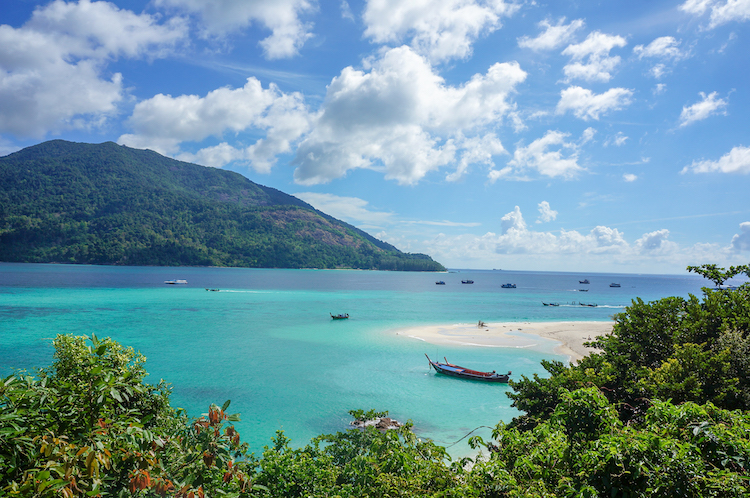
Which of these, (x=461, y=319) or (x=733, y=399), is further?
(x=461, y=319)

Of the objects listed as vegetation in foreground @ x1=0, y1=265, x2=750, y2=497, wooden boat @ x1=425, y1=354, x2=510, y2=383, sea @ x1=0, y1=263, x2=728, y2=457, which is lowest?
sea @ x1=0, y1=263, x2=728, y2=457

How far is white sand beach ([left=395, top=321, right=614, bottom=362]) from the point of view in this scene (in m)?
47.0

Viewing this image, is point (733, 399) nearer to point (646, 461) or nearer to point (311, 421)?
point (646, 461)

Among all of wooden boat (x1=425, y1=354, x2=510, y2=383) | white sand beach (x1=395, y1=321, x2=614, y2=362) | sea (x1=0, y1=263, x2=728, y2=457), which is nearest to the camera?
sea (x1=0, y1=263, x2=728, y2=457)

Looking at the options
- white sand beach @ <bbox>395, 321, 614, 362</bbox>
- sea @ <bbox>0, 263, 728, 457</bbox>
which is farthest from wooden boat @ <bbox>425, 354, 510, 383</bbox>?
white sand beach @ <bbox>395, 321, 614, 362</bbox>

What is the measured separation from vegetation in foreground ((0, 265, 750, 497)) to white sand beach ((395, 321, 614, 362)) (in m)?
36.8

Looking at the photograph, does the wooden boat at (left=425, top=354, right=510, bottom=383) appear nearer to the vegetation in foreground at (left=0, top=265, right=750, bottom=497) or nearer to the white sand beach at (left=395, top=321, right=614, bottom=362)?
the white sand beach at (left=395, top=321, right=614, bottom=362)

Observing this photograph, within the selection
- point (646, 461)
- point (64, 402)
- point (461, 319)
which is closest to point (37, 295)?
point (461, 319)

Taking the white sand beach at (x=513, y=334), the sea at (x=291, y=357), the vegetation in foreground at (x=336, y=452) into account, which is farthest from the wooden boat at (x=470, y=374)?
the vegetation in foreground at (x=336, y=452)

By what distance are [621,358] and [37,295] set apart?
9985cm

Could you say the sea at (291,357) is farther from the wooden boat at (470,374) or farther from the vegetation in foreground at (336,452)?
the vegetation in foreground at (336,452)

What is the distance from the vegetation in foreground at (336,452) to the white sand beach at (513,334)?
36774 mm

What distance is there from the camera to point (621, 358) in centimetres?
1480

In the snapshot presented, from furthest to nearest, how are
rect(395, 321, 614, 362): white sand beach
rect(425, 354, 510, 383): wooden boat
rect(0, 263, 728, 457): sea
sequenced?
rect(395, 321, 614, 362): white sand beach < rect(425, 354, 510, 383): wooden boat < rect(0, 263, 728, 457): sea
